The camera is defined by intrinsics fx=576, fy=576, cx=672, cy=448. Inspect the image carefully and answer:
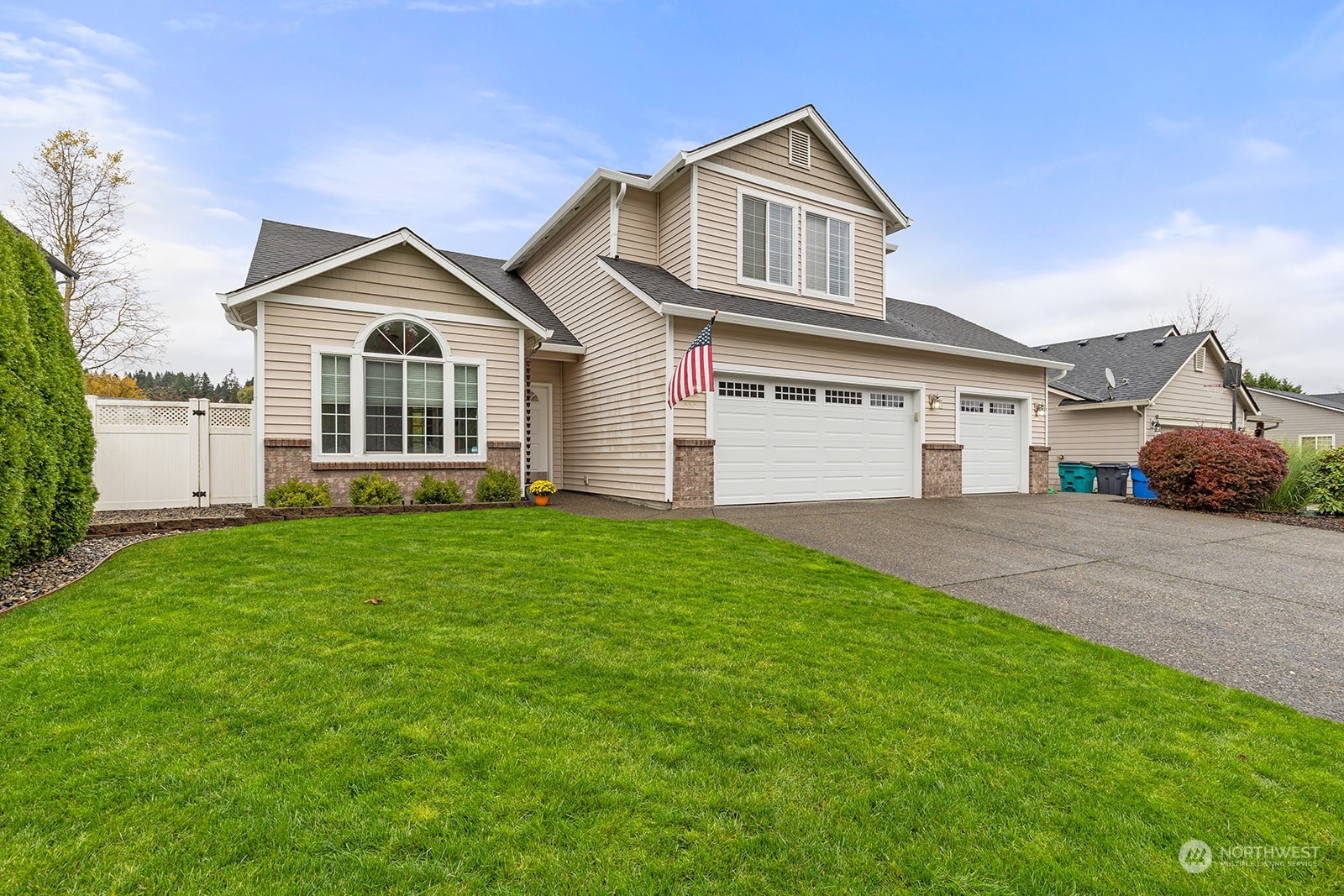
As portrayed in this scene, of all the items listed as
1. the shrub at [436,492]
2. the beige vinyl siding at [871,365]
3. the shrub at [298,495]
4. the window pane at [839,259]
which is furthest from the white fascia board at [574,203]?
the shrub at [298,495]

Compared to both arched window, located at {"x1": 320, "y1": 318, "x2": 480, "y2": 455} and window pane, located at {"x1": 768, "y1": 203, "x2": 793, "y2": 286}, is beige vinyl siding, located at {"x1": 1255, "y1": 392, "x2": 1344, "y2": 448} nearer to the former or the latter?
window pane, located at {"x1": 768, "y1": 203, "x2": 793, "y2": 286}

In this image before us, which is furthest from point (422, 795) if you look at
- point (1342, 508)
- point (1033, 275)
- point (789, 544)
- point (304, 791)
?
point (1033, 275)

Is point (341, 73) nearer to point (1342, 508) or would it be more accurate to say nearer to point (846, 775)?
point (846, 775)

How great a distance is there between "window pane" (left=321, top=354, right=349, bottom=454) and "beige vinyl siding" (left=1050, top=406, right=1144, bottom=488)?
1951cm

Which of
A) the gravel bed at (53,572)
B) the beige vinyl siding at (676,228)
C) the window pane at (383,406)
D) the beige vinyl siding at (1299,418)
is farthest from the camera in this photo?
the beige vinyl siding at (1299,418)

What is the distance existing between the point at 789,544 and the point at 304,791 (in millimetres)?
5799

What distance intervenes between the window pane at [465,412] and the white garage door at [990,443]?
412 inches

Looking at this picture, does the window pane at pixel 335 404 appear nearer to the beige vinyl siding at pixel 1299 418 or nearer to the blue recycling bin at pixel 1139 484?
the blue recycling bin at pixel 1139 484

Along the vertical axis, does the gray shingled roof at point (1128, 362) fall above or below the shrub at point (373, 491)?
above

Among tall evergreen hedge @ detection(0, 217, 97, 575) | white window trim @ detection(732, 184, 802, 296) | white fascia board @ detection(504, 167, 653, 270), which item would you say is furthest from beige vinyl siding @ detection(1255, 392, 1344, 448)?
tall evergreen hedge @ detection(0, 217, 97, 575)

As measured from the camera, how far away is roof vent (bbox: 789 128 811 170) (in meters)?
12.3

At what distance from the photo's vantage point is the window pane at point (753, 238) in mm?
11852

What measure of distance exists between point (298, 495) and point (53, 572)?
11.2ft

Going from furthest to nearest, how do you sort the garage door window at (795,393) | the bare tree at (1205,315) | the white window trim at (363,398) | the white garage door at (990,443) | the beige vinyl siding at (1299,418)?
the bare tree at (1205,315), the beige vinyl siding at (1299,418), the white garage door at (990,443), the garage door window at (795,393), the white window trim at (363,398)
